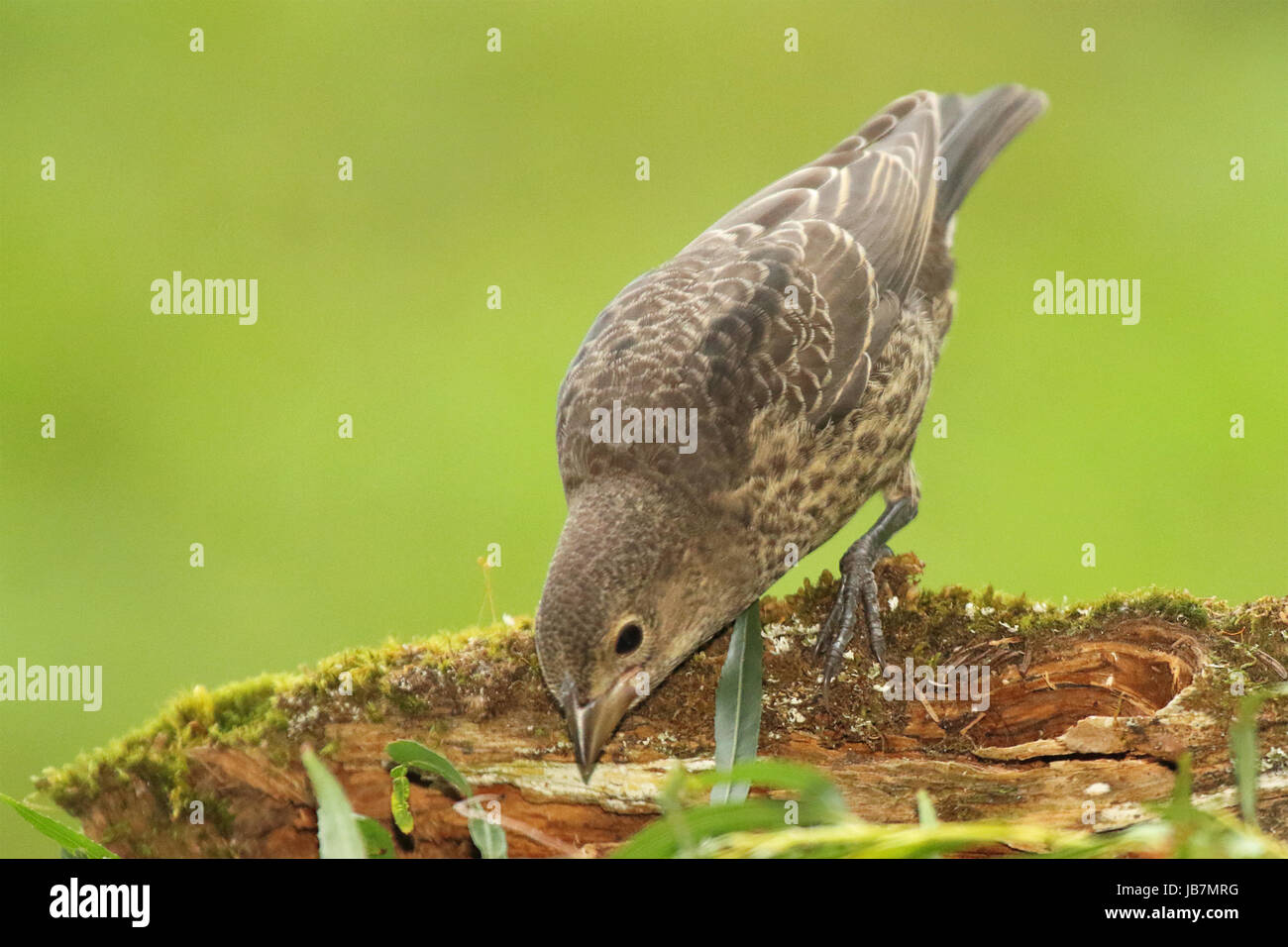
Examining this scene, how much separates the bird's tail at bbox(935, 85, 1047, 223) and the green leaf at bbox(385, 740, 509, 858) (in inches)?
126

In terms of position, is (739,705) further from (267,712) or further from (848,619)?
(267,712)

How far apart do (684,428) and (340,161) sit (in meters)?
4.71

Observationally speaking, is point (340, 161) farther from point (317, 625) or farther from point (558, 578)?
point (558, 578)

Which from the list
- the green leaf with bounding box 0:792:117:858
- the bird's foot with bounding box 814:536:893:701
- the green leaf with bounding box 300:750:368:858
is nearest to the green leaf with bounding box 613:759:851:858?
the green leaf with bounding box 300:750:368:858

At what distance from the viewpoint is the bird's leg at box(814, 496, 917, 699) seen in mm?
3023

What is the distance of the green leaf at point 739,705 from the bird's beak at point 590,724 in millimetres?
336

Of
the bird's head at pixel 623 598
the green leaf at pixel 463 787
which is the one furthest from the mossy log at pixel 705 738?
the green leaf at pixel 463 787

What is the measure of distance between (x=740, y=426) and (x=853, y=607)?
727 millimetres

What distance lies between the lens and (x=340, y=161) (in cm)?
723

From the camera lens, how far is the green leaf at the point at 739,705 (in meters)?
2.59

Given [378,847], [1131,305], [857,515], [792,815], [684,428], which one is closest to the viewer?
[378,847]

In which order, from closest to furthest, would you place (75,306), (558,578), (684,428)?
(558,578), (684,428), (75,306)

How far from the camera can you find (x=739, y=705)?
2.66m

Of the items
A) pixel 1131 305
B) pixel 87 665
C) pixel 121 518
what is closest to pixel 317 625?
pixel 87 665
